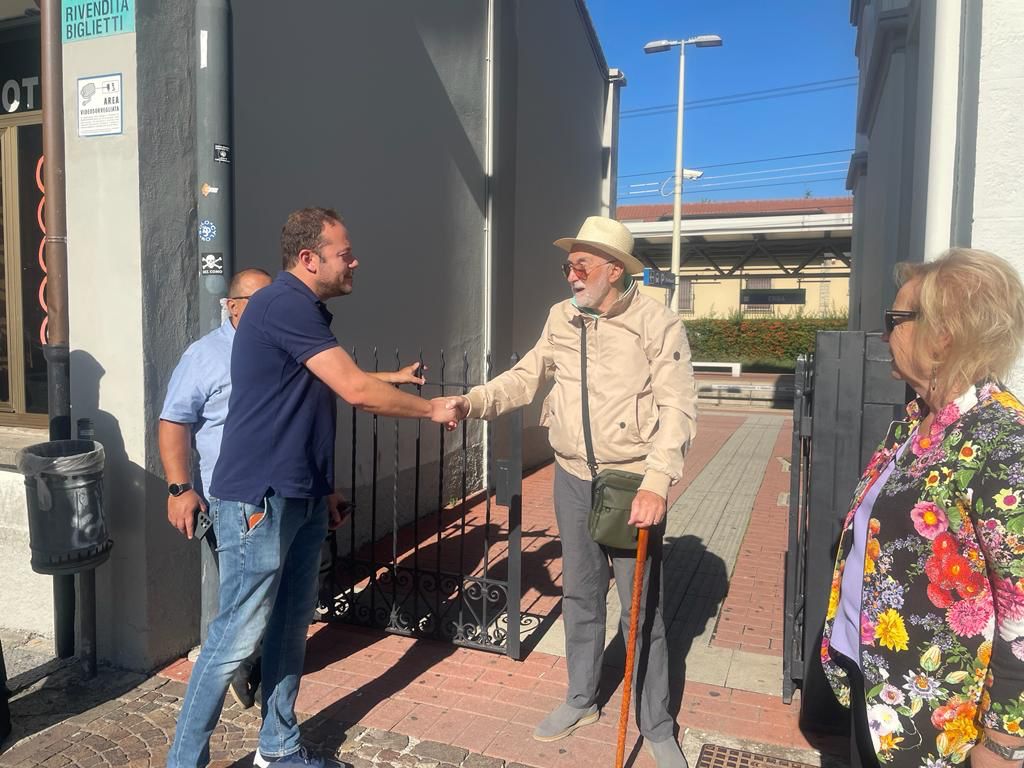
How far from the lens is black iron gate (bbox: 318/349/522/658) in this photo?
4203 mm

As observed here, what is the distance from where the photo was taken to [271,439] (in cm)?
268

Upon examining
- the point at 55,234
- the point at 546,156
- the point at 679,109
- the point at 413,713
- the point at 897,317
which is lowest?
the point at 413,713

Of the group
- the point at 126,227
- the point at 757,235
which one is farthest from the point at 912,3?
the point at 757,235

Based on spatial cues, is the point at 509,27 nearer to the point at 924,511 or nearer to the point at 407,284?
the point at 407,284

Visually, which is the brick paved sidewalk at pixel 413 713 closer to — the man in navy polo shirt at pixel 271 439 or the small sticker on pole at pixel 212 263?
the man in navy polo shirt at pixel 271 439

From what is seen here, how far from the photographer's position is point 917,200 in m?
4.76

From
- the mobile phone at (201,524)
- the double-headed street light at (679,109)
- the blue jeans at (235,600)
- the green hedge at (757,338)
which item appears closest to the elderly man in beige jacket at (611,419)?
the blue jeans at (235,600)

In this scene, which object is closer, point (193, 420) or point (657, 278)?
point (193, 420)

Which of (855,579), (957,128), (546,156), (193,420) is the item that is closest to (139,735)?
(193,420)

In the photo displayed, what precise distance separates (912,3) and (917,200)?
2339mm

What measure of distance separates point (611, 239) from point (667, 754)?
205cm

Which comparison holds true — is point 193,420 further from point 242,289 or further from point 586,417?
point 586,417

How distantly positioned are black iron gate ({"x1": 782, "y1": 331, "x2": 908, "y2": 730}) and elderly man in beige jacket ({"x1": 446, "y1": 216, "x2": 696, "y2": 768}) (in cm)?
60

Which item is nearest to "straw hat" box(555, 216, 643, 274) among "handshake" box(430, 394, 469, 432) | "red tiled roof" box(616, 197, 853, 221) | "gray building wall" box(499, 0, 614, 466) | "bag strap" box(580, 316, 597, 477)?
"bag strap" box(580, 316, 597, 477)
